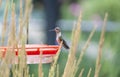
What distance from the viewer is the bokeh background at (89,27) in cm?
521

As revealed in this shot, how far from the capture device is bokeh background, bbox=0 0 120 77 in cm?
521

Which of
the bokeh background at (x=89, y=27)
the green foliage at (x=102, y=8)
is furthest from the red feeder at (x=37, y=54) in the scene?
the green foliage at (x=102, y=8)

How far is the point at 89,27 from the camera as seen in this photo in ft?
19.1

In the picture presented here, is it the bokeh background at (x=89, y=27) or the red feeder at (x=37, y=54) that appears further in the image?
the bokeh background at (x=89, y=27)

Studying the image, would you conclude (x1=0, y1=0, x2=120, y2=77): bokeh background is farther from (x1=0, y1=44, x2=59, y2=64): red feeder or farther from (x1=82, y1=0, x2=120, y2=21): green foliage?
(x1=0, y1=44, x2=59, y2=64): red feeder

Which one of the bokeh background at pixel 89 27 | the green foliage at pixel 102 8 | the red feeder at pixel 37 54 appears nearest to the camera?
the red feeder at pixel 37 54

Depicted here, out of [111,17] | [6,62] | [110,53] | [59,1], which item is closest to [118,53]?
[110,53]

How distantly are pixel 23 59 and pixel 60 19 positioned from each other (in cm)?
424

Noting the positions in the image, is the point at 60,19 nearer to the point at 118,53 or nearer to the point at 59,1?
the point at 59,1

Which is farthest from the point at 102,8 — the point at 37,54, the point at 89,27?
the point at 37,54

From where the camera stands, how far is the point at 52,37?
5.76 m

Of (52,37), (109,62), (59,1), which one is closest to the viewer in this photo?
(109,62)

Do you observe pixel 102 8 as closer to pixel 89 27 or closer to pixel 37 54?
pixel 89 27

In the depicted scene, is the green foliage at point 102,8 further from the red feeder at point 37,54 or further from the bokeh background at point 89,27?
the red feeder at point 37,54
